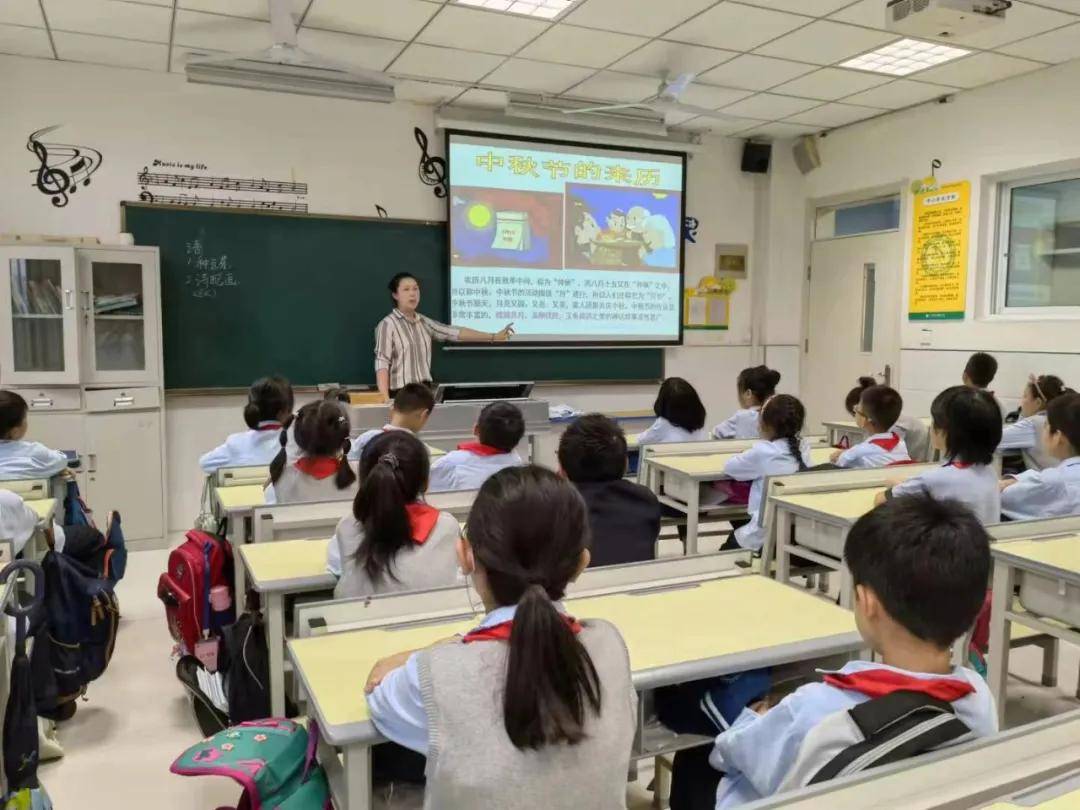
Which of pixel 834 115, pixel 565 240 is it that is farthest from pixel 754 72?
pixel 565 240

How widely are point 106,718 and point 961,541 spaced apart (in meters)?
2.71

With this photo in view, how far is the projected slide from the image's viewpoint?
19.0 ft

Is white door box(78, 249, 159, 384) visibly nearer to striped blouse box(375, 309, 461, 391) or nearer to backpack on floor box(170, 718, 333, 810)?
striped blouse box(375, 309, 461, 391)

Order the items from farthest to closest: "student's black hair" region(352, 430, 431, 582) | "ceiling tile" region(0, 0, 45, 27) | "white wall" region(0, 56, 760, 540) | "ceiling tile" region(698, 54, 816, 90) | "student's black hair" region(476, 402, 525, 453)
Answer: "ceiling tile" region(698, 54, 816, 90) → "white wall" region(0, 56, 760, 540) → "ceiling tile" region(0, 0, 45, 27) → "student's black hair" region(476, 402, 525, 453) → "student's black hair" region(352, 430, 431, 582)

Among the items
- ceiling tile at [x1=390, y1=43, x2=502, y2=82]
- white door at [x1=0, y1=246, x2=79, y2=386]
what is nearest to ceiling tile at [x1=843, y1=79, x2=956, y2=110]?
ceiling tile at [x1=390, y1=43, x2=502, y2=82]

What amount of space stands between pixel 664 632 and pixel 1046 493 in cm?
186

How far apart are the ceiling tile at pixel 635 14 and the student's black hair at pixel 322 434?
2.56 meters

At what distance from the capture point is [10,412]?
300cm

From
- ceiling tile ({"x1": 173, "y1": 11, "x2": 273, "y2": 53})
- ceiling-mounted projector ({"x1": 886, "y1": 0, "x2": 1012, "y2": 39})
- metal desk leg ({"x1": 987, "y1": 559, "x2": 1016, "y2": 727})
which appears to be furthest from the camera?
ceiling tile ({"x1": 173, "y1": 11, "x2": 273, "y2": 53})

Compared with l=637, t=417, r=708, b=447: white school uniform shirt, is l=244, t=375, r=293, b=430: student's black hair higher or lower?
higher

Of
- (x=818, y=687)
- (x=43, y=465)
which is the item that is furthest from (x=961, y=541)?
(x=43, y=465)

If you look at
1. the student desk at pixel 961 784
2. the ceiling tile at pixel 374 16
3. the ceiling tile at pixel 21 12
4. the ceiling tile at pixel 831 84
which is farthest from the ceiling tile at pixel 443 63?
the student desk at pixel 961 784

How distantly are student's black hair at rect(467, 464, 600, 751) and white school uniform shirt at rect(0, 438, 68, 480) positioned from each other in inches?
101

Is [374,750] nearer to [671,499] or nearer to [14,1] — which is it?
[671,499]
